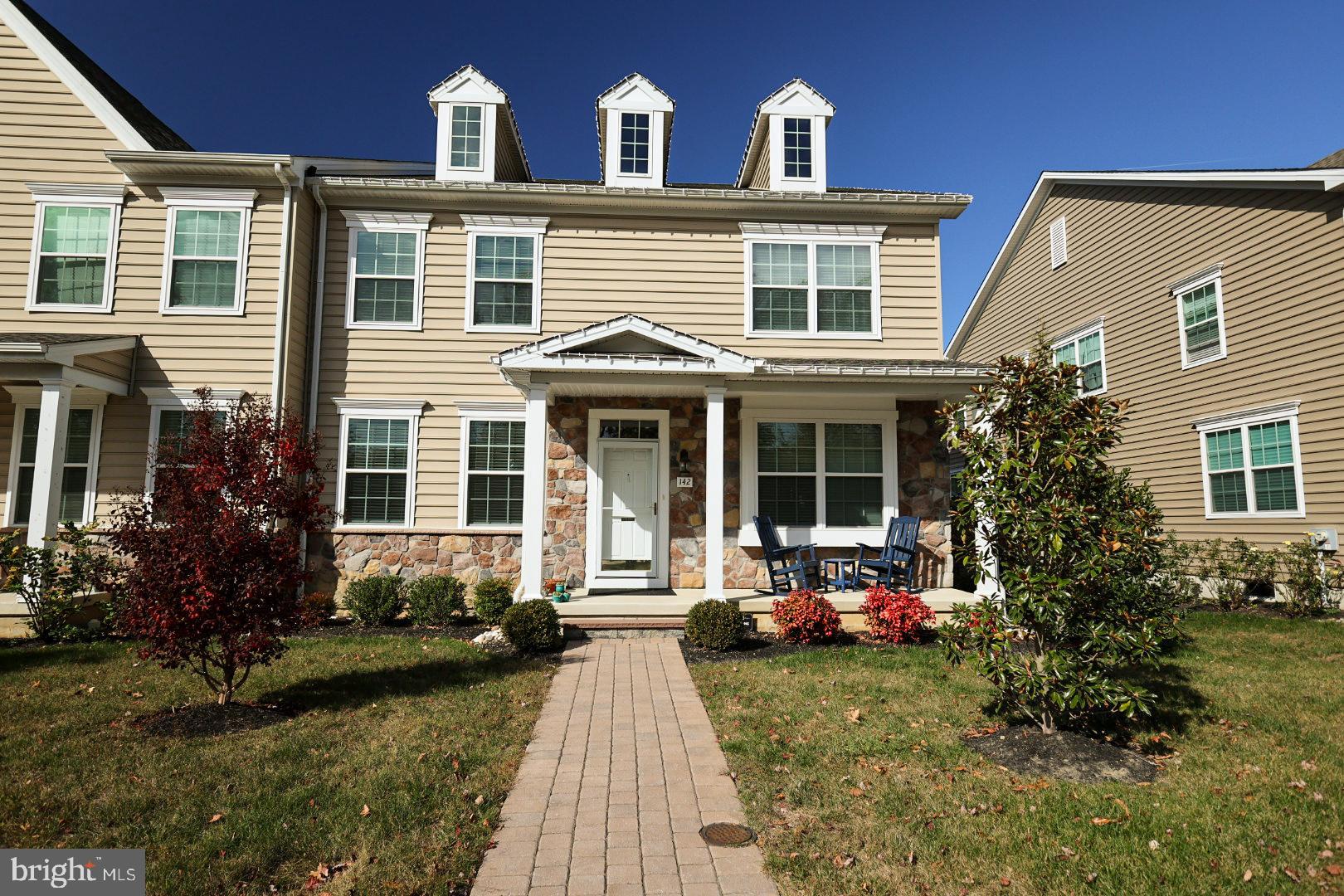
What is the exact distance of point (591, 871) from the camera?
313cm

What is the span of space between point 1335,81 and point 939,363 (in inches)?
275

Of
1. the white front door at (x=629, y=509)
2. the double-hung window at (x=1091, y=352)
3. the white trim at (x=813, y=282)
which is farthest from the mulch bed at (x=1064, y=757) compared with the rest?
the double-hung window at (x=1091, y=352)

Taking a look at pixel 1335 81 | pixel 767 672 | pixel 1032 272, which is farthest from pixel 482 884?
pixel 1032 272

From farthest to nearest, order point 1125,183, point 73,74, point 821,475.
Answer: point 1125,183 → point 821,475 → point 73,74

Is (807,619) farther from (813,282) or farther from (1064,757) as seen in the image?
(813,282)

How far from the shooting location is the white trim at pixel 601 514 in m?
9.95

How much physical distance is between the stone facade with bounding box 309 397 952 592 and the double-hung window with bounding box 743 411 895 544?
0.26 metres

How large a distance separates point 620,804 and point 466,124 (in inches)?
401

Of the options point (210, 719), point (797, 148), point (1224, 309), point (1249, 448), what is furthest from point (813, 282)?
point (210, 719)

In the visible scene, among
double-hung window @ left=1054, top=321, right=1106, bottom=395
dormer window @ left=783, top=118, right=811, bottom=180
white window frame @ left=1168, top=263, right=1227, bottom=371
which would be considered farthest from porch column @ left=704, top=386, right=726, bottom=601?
white window frame @ left=1168, top=263, right=1227, bottom=371

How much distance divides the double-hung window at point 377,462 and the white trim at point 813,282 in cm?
508

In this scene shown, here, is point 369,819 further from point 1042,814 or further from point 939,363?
point 939,363

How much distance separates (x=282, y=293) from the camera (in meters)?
9.80

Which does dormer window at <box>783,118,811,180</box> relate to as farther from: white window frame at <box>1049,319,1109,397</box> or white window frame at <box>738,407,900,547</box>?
white window frame at <box>1049,319,1109,397</box>
